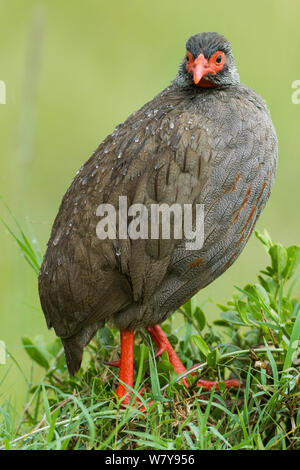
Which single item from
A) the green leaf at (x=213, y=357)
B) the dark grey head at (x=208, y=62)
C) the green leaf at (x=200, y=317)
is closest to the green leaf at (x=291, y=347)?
the green leaf at (x=213, y=357)

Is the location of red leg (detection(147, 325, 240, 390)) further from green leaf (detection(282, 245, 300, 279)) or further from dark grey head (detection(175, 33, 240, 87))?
dark grey head (detection(175, 33, 240, 87))

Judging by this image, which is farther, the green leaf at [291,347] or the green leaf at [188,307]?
the green leaf at [188,307]

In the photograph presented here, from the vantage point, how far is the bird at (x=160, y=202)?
12.8 feet

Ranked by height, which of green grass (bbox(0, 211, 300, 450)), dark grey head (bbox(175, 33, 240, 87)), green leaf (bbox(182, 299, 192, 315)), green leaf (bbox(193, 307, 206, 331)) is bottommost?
green grass (bbox(0, 211, 300, 450))

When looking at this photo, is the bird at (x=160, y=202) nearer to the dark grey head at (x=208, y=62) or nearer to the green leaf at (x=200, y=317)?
the dark grey head at (x=208, y=62)

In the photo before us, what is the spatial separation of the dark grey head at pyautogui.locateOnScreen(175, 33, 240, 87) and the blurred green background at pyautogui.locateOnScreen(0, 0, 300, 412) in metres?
3.11

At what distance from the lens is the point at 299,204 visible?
25.3 feet

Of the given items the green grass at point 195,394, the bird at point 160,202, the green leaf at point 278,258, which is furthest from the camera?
the green leaf at point 278,258

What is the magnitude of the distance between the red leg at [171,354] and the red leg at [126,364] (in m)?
0.15

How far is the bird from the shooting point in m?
3.91

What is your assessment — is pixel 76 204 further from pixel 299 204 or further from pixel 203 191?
pixel 299 204

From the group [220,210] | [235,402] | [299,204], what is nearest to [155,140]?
[220,210]

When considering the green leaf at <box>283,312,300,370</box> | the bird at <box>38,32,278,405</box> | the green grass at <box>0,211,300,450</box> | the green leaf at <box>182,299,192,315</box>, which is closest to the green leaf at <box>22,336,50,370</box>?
the green grass at <box>0,211,300,450</box>
